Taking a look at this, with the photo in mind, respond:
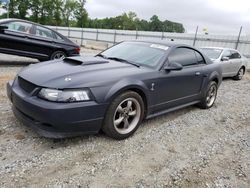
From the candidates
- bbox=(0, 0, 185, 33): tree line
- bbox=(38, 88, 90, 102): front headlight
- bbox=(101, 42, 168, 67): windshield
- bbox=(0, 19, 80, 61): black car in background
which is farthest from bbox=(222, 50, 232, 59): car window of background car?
bbox=(0, 0, 185, 33): tree line

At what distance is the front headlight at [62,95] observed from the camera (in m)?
2.93

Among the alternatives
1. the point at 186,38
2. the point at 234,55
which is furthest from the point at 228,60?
the point at 186,38

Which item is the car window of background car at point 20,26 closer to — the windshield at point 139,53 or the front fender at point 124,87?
the windshield at point 139,53

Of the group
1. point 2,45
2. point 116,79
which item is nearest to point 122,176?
point 116,79

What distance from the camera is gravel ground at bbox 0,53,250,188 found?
2639 millimetres

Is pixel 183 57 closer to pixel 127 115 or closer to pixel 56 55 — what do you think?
pixel 127 115

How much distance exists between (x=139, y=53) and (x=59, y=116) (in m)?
1.98

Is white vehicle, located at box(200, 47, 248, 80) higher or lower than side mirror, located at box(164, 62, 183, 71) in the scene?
lower

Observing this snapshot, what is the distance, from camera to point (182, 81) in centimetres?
439

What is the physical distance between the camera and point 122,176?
2727 mm

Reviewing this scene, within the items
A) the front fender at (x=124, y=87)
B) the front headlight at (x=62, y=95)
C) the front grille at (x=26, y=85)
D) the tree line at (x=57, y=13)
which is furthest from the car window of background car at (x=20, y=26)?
the tree line at (x=57, y=13)

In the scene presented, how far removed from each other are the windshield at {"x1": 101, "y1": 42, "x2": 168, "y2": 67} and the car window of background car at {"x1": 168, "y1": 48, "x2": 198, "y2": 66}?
7.5 inches

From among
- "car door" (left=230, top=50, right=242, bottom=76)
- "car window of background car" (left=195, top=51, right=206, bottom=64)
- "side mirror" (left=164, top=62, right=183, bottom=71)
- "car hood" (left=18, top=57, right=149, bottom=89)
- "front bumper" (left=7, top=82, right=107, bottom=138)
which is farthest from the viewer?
"car door" (left=230, top=50, right=242, bottom=76)

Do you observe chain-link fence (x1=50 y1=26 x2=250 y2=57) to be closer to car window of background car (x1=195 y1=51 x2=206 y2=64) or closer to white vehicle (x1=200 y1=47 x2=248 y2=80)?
white vehicle (x1=200 y1=47 x2=248 y2=80)
